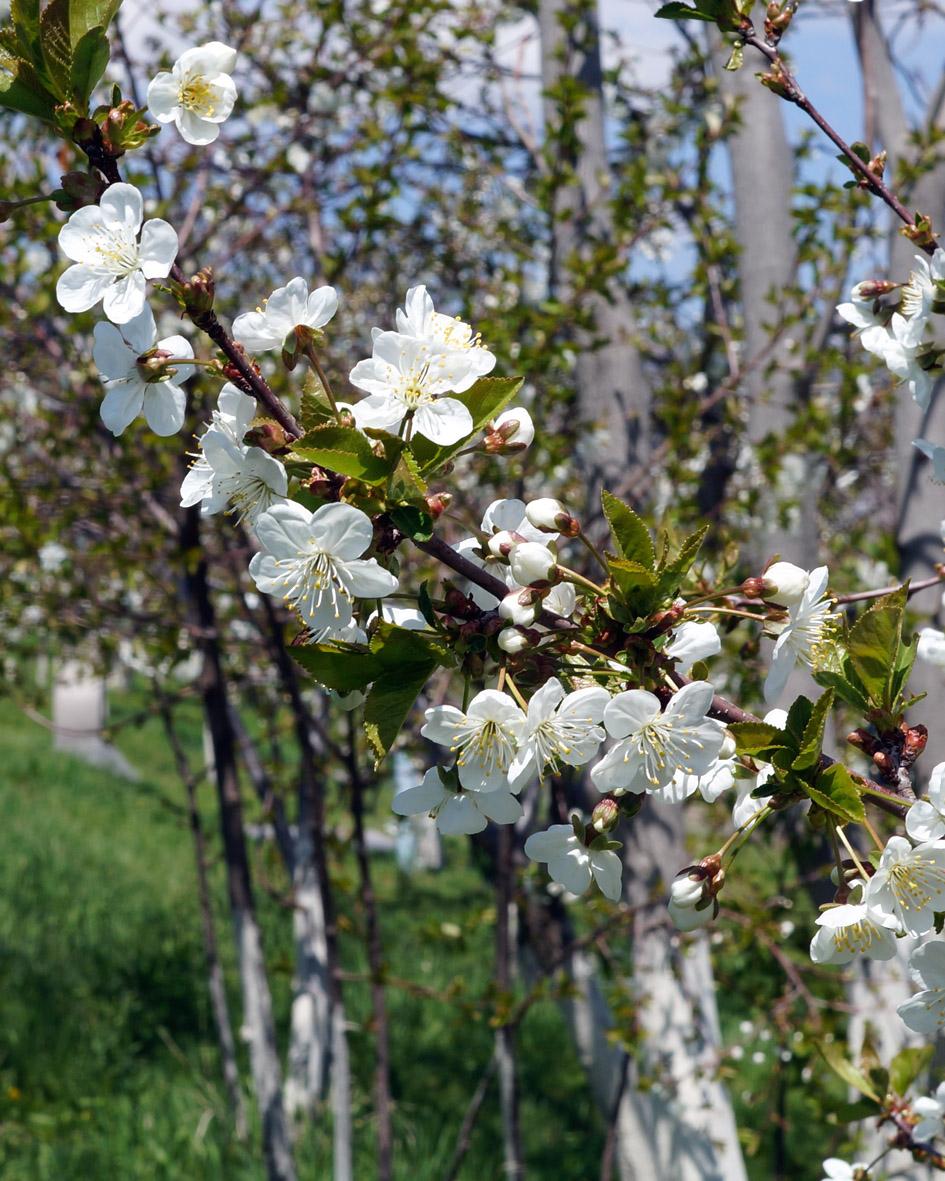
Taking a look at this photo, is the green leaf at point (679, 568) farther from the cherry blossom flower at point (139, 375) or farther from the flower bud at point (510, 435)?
the cherry blossom flower at point (139, 375)

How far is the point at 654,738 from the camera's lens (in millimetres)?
850

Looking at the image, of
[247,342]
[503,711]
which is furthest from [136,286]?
[503,711]

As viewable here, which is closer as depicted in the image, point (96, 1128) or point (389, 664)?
point (389, 664)

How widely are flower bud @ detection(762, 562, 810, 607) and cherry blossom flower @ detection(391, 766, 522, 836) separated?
0.31 metres

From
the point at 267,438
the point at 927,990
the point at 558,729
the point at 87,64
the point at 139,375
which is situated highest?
the point at 87,64

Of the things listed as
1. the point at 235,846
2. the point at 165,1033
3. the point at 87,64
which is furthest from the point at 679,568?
the point at 165,1033

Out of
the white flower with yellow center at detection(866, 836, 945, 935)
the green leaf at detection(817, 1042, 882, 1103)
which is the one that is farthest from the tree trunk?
the white flower with yellow center at detection(866, 836, 945, 935)

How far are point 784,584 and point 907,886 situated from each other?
28 cm

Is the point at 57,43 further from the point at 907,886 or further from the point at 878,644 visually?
the point at 907,886

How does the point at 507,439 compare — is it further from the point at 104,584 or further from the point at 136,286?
the point at 104,584

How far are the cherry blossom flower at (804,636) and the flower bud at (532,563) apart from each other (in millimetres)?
237

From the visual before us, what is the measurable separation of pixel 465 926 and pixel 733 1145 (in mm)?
913

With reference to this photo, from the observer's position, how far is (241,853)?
2.70 m

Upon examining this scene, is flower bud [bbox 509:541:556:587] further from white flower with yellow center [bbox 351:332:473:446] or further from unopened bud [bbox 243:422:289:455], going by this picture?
unopened bud [bbox 243:422:289:455]
